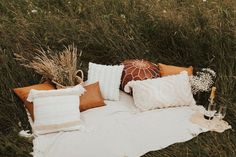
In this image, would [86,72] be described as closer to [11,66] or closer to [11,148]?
[11,66]

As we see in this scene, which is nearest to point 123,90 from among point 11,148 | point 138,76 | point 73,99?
point 138,76

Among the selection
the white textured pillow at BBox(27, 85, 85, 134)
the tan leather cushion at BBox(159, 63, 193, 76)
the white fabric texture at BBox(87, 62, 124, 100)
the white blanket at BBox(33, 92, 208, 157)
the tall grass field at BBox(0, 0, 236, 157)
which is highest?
the tall grass field at BBox(0, 0, 236, 157)

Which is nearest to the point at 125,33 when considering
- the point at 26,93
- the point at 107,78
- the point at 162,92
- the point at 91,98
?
the point at 107,78

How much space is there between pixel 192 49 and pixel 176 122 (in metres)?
1.30

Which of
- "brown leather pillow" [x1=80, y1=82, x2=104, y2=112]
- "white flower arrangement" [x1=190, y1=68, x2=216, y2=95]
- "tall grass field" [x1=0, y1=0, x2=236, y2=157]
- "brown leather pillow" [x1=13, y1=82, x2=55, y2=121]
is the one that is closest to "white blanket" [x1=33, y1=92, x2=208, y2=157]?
"brown leather pillow" [x1=80, y1=82, x2=104, y2=112]

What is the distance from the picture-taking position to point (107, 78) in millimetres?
5102

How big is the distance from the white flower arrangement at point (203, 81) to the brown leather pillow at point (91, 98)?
1.18 meters

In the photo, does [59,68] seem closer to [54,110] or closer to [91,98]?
[91,98]

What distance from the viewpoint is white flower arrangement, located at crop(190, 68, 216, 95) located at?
201 inches

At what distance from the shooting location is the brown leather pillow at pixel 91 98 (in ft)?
15.7

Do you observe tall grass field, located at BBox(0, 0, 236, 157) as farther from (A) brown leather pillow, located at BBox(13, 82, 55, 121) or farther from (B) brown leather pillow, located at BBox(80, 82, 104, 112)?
(B) brown leather pillow, located at BBox(80, 82, 104, 112)

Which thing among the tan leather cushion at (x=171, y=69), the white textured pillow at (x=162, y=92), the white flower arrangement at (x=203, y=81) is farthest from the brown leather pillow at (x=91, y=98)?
the white flower arrangement at (x=203, y=81)

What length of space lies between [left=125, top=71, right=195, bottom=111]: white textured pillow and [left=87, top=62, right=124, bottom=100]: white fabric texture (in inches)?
7.4

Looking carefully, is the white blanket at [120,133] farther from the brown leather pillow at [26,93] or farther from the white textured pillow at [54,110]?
the brown leather pillow at [26,93]
